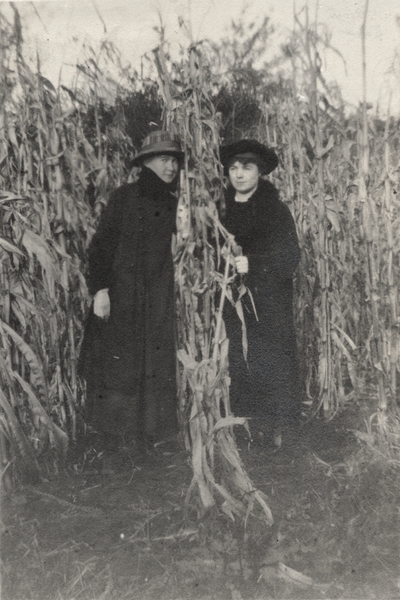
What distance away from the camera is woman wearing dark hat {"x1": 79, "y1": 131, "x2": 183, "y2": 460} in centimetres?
233

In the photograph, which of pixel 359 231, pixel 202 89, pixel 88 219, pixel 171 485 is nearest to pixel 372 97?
pixel 359 231

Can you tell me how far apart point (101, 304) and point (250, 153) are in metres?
0.83

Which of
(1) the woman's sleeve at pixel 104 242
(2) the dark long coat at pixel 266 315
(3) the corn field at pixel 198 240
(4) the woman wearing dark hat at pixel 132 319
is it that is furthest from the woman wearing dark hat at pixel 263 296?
(1) the woman's sleeve at pixel 104 242

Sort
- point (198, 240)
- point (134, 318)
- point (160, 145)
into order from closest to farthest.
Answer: point (198, 240), point (160, 145), point (134, 318)

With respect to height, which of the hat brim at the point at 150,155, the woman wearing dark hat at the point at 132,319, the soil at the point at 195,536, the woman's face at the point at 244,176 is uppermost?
the hat brim at the point at 150,155

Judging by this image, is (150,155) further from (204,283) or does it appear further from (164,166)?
(204,283)

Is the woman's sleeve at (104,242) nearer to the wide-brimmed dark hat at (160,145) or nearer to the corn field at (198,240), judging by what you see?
the corn field at (198,240)

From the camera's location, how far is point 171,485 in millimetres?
2100

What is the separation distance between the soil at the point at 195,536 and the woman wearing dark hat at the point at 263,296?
238 millimetres

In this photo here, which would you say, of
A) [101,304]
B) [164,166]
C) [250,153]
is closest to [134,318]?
[101,304]

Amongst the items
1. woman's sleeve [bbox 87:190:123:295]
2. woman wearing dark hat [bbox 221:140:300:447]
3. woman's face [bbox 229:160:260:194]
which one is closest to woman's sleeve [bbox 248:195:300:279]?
woman wearing dark hat [bbox 221:140:300:447]

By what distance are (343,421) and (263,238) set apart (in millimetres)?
825

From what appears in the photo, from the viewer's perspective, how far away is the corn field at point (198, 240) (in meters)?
1.94

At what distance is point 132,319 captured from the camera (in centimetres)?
246
